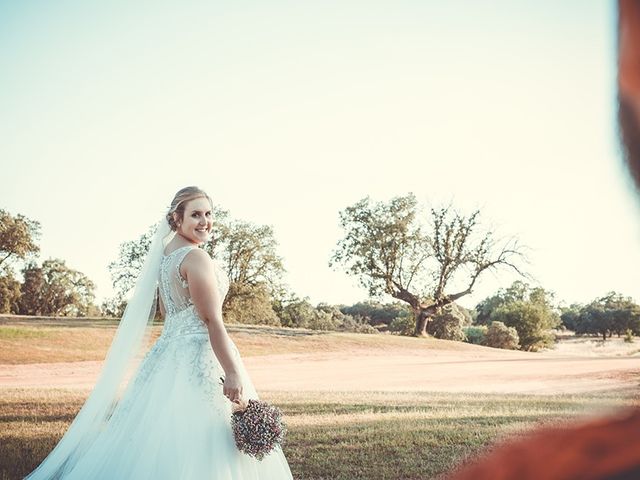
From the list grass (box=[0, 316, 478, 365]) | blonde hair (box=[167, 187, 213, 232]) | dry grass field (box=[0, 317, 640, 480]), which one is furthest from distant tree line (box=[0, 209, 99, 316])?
blonde hair (box=[167, 187, 213, 232])

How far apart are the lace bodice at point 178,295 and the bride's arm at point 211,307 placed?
0.08 m

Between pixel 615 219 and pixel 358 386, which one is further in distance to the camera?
pixel 358 386

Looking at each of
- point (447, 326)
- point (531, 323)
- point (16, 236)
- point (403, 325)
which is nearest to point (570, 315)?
point (531, 323)

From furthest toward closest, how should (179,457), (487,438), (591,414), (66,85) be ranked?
(66,85), (487,438), (179,457), (591,414)

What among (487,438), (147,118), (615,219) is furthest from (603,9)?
(147,118)

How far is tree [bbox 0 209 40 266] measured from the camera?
21641mm

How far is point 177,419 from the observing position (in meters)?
3.24

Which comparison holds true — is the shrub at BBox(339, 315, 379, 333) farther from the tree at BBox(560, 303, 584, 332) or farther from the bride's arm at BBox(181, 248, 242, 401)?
the bride's arm at BBox(181, 248, 242, 401)

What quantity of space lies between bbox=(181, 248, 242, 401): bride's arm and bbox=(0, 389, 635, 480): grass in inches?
76.6

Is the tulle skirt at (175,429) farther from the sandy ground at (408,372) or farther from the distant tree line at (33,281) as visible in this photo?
the distant tree line at (33,281)

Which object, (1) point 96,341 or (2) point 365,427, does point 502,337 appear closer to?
(1) point 96,341

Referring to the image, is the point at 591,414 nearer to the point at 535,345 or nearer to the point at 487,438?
the point at 487,438

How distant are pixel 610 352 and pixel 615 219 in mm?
28011

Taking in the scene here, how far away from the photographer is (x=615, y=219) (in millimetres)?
456
